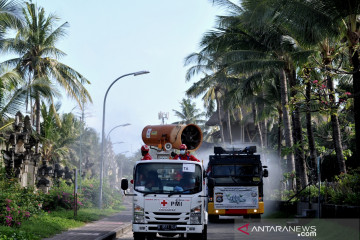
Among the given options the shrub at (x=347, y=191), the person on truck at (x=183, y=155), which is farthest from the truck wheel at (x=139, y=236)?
the shrub at (x=347, y=191)

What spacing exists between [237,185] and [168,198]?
27.8 ft

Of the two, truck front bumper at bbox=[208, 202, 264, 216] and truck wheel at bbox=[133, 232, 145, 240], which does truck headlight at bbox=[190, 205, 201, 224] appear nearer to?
truck wheel at bbox=[133, 232, 145, 240]

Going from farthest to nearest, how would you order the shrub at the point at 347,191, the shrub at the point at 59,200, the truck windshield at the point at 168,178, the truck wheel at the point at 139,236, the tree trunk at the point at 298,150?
the tree trunk at the point at 298,150 → the shrub at the point at 59,200 → the shrub at the point at 347,191 → the truck wheel at the point at 139,236 → the truck windshield at the point at 168,178

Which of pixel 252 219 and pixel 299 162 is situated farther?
pixel 299 162

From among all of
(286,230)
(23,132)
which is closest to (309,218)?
(286,230)

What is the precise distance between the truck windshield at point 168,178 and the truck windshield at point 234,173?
8.02 meters

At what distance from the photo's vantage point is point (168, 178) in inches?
504

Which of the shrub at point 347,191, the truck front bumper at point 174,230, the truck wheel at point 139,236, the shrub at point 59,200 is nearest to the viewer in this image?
the truck front bumper at point 174,230

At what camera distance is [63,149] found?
148 feet

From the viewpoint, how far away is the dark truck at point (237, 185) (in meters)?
20.4

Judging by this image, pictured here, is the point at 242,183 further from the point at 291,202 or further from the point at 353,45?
the point at 353,45

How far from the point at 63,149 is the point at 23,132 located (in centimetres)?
2333

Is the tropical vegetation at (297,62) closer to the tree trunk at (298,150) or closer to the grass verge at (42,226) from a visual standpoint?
the tree trunk at (298,150)

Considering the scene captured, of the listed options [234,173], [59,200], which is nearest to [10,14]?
[59,200]
